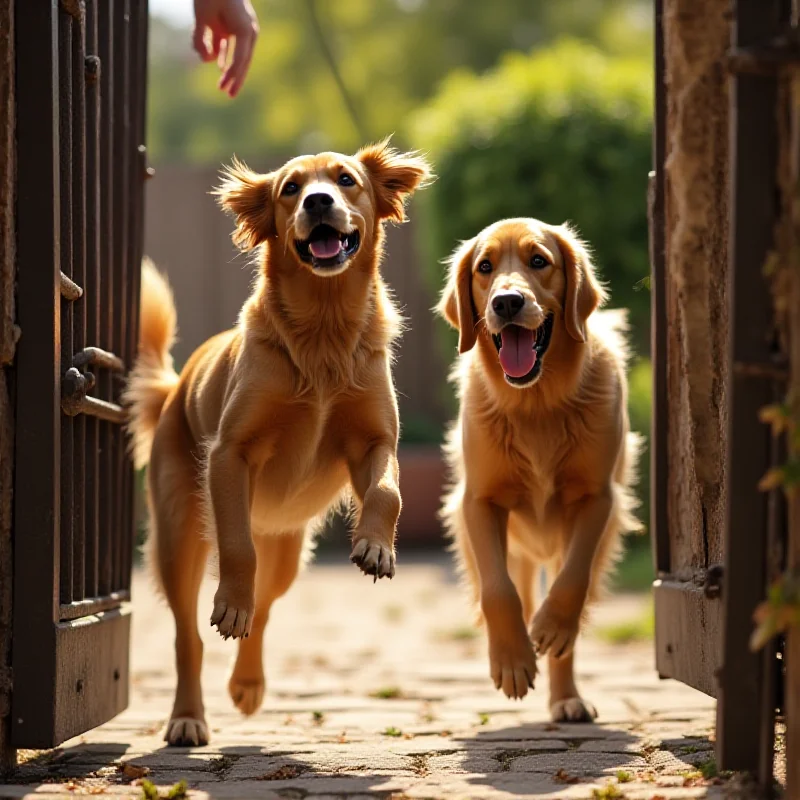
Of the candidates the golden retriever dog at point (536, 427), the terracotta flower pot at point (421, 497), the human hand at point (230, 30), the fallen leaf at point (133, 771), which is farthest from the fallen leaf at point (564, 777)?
the terracotta flower pot at point (421, 497)

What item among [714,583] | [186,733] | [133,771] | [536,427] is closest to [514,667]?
[536,427]

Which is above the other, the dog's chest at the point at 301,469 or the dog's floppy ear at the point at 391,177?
the dog's floppy ear at the point at 391,177

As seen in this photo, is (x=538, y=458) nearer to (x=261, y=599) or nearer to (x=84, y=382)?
(x=261, y=599)

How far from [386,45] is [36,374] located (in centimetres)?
2276

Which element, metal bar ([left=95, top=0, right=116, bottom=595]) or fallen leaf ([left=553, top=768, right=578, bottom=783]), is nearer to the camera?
fallen leaf ([left=553, top=768, right=578, bottom=783])

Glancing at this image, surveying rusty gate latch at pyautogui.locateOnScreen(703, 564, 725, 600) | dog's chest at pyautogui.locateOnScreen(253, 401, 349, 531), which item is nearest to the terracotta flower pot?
dog's chest at pyautogui.locateOnScreen(253, 401, 349, 531)

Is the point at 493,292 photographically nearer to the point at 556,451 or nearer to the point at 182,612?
the point at 556,451

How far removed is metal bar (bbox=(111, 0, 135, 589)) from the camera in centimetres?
483

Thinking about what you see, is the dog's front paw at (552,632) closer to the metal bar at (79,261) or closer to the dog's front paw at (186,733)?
the dog's front paw at (186,733)

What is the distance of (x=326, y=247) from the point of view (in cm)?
419

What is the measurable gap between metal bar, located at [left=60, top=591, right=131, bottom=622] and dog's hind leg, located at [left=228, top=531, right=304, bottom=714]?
1.58 feet

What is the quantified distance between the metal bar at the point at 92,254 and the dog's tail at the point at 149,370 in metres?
0.50

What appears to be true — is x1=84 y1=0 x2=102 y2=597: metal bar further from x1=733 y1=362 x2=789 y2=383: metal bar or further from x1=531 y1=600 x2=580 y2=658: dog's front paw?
x1=733 y1=362 x2=789 y2=383: metal bar

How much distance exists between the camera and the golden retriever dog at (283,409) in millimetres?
4172
